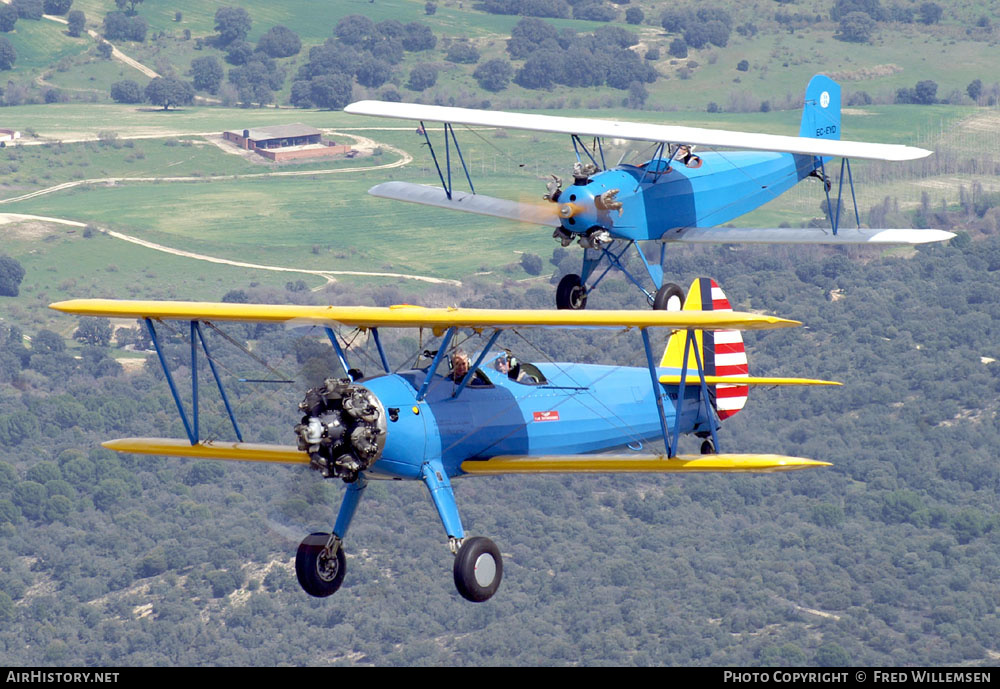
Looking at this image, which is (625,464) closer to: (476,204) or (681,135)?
(681,135)

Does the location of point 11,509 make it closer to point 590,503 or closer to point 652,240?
point 590,503

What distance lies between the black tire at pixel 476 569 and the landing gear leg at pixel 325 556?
6.80 ft

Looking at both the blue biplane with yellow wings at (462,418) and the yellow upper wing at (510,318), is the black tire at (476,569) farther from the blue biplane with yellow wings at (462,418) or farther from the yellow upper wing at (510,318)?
the yellow upper wing at (510,318)

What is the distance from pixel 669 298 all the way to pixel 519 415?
24.8 ft

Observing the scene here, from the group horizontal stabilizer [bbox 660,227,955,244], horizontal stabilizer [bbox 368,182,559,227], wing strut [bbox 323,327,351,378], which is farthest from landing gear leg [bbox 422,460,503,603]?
horizontal stabilizer [bbox 660,227,955,244]

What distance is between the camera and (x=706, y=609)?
175375 mm

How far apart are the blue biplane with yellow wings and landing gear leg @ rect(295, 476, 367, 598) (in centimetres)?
2

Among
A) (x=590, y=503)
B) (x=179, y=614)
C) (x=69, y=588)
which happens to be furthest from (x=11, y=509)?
(x=590, y=503)

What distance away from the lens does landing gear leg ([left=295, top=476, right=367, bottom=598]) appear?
2953 cm

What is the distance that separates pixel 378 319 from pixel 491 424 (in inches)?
112

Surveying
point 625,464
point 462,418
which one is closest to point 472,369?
point 462,418

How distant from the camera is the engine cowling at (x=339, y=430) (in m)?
28.1

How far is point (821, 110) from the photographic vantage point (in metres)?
48.2

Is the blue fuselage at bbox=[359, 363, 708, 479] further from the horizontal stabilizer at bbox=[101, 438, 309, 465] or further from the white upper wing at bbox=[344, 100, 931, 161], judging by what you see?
the white upper wing at bbox=[344, 100, 931, 161]
